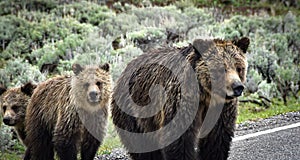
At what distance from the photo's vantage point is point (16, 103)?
310 inches

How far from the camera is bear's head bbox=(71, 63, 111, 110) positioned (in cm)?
652

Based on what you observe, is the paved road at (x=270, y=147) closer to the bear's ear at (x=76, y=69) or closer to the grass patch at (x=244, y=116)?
the grass patch at (x=244, y=116)

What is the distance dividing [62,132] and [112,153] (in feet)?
4.35

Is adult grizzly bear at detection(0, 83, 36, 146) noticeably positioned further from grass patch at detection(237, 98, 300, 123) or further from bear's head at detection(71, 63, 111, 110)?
grass patch at detection(237, 98, 300, 123)

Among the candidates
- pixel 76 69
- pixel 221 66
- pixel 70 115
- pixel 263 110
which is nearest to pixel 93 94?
pixel 70 115

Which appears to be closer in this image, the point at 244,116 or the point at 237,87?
the point at 237,87

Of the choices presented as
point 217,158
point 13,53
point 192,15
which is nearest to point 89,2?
point 192,15

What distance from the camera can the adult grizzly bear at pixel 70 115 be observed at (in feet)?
21.0

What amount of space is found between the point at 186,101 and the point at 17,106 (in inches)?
145

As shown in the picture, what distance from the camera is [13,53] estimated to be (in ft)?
47.6

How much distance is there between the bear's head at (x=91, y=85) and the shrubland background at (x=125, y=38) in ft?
→ 4.89

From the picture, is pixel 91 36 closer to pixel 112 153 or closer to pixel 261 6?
pixel 112 153

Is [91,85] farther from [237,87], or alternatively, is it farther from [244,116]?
[244,116]

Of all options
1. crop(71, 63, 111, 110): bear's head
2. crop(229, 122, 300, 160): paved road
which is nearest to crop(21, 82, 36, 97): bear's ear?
crop(71, 63, 111, 110): bear's head
